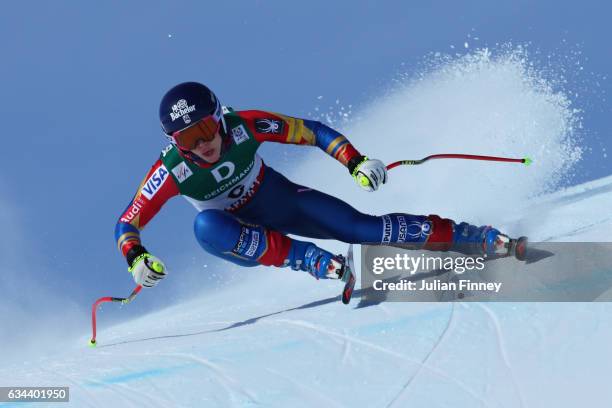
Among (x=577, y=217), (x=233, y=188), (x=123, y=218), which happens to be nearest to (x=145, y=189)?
(x=123, y=218)

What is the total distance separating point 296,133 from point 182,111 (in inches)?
35.8

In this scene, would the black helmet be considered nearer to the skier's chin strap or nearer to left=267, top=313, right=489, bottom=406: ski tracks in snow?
the skier's chin strap

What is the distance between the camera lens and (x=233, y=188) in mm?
5660

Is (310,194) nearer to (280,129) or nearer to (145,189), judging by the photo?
(280,129)

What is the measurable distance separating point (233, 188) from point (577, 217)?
9.10 ft

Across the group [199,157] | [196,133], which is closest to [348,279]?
[199,157]

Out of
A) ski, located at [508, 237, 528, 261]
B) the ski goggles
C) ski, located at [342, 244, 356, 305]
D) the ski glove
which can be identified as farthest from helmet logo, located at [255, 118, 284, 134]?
ski, located at [508, 237, 528, 261]

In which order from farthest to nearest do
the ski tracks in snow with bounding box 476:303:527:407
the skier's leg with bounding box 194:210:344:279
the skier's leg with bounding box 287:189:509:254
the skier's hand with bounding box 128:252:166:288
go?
the skier's leg with bounding box 287:189:509:254 → the skier's leg with bounding box 194:210:344:279 → the skier's hand with bounding box 128:252:166:288 → the ski tracks in snow with bounding box 476:303:527:407

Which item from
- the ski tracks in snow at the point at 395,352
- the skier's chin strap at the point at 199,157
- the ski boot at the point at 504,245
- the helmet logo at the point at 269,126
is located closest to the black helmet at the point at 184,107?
the skier's chin strap at the point at 199,157

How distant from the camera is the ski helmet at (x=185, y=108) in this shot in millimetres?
5168

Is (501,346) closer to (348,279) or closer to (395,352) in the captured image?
(395,352)

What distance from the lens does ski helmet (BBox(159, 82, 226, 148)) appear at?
5.17 meters

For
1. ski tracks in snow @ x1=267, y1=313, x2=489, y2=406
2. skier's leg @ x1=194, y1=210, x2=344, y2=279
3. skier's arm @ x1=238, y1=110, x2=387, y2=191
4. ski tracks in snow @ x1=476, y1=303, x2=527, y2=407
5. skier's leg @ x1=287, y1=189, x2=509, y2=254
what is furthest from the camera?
skier's arm @ x1=238, y1=110, x2=387, y2=191

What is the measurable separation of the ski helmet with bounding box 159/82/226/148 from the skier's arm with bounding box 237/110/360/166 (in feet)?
1.51
